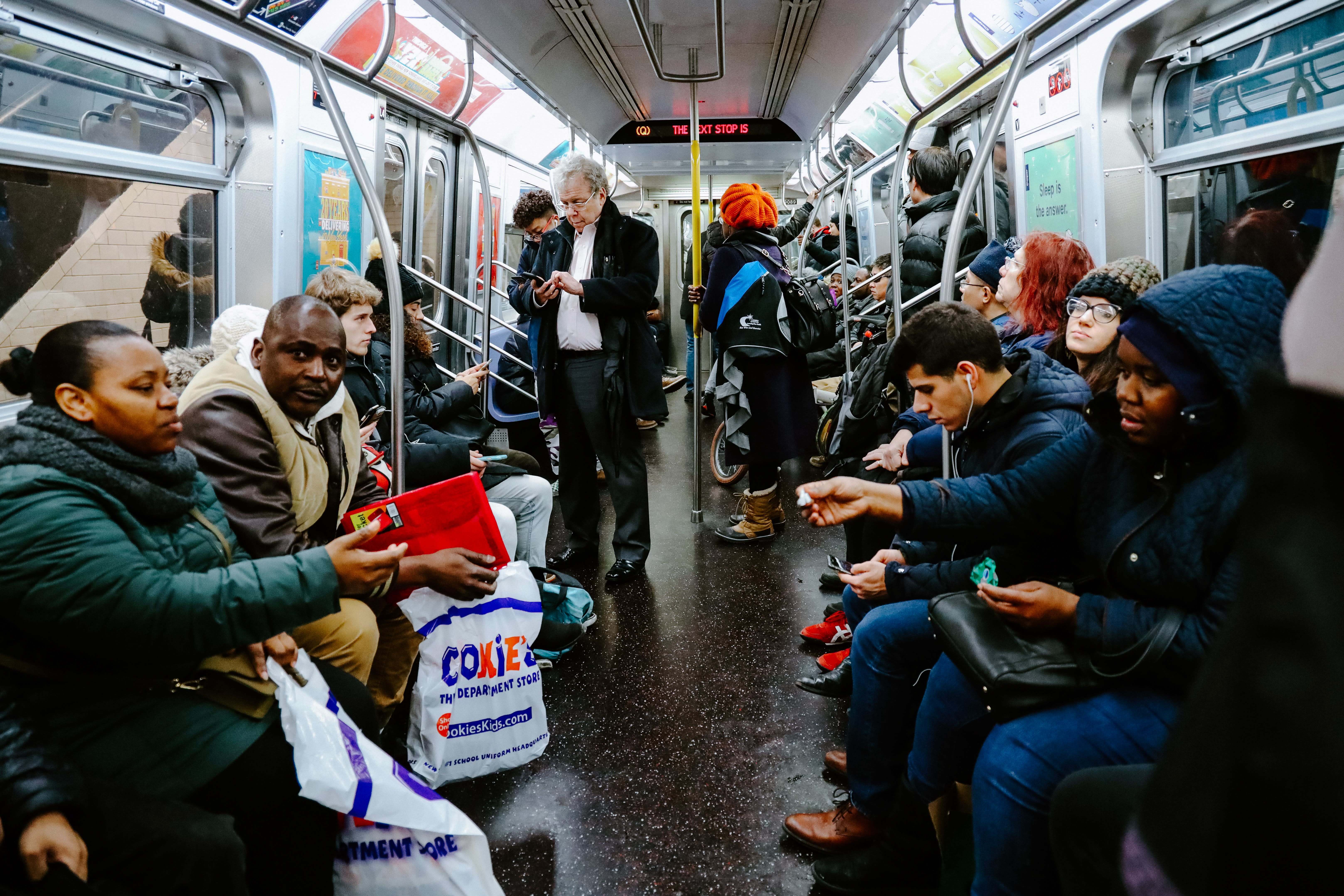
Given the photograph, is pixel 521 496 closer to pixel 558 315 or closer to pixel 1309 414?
pixel 558 315

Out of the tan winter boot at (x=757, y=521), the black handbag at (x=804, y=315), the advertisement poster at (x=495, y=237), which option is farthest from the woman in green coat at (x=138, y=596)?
the advertisement poster at (x=495, y=237)

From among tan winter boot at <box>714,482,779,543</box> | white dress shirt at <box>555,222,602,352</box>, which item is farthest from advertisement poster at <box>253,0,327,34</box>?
tan winter boot at <box>714,482,779,543</box>

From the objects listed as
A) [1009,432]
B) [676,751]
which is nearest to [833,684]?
[676,751]

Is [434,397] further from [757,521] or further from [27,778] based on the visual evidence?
[27,778]

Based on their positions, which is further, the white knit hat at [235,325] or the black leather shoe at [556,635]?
the black leather shoe at [556,635]

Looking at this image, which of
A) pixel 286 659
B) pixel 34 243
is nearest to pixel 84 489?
pixel 286 659

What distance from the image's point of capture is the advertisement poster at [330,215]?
4.20 meters

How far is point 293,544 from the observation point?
2.06 m

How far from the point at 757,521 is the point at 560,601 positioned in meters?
1.84

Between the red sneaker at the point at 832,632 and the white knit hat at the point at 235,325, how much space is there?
225 centimetres

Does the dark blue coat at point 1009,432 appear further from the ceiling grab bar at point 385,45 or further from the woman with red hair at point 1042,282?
the ceiling grab bar at point 385,45

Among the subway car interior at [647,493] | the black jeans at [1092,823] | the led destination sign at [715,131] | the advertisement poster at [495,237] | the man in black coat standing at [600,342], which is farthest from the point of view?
the led destination sign at [715,131]

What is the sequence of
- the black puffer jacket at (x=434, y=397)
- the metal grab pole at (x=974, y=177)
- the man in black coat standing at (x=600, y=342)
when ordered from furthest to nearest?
the man in black coat standing at (x=600, y=342) < the black puffer jacket at (x=434, y=397) < the metal grab pole at (x=974, y=177)

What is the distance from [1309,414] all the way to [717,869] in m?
1.92
